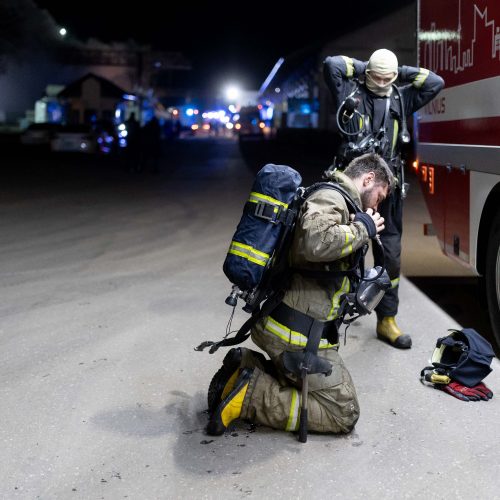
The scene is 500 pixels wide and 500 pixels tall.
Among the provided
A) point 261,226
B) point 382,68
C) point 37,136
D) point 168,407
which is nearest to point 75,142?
point 37,136

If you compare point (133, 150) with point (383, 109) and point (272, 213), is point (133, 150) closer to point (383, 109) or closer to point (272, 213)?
point (383, 109)

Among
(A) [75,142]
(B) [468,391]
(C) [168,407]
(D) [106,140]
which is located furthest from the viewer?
(D) [106,140]

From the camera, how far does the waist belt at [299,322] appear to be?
14.1 ft

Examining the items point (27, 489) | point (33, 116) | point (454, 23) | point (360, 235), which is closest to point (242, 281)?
point (360, 235)

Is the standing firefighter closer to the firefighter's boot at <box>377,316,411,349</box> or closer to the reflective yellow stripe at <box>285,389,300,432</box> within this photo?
the firefighter's boot at <box>377,316,411,349</box>

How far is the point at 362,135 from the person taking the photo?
5.84m

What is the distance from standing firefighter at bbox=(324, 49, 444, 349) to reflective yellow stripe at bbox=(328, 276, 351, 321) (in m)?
1.50

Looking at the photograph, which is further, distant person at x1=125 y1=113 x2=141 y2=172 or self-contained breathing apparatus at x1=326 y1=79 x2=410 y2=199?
distant person at x1=125 y1=113 x2=141 y2=172

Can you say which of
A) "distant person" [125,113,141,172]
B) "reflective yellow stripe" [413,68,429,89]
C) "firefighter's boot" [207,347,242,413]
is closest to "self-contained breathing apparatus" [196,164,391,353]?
"firefighter's boot" [207,347,242,413]

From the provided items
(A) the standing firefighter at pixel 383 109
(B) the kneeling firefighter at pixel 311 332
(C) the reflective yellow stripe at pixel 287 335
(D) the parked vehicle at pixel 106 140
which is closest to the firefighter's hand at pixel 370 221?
(B) the kneeling firefighter at pixel 311 332

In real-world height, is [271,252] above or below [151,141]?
below

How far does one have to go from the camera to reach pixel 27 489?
3.72 metres

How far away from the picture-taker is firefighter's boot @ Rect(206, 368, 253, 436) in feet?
14.2

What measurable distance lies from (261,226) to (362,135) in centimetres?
198
